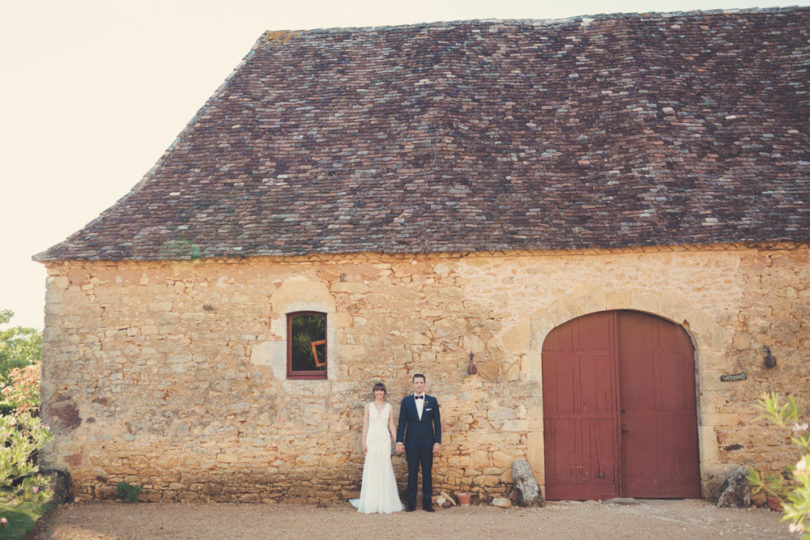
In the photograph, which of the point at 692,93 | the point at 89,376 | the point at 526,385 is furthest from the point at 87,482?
the point at 692,93

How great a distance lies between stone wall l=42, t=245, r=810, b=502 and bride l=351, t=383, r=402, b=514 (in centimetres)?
47

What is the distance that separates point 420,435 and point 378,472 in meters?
0.71

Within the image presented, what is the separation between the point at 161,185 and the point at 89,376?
121 inches

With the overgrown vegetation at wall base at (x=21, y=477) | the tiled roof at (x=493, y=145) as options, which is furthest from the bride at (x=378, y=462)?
the overgrown vegetation at wall base at (x=21, y=477)

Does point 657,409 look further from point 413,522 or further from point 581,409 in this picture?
point 413,522

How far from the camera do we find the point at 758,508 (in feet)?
26.2

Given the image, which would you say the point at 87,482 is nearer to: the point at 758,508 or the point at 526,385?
the point at 526,385

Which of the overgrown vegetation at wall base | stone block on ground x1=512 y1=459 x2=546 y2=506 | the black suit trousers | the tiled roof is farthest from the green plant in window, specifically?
the overgrown vegetation at wall base

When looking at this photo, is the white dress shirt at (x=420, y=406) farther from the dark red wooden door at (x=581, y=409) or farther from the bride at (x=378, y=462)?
the dark red wooden door at (x=581, y=409)

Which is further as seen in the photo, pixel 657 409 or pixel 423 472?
pixel 657 409

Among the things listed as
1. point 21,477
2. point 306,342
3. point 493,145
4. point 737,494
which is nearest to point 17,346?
point 21,477

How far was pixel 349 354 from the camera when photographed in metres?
8.76

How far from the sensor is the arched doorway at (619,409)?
8.57m

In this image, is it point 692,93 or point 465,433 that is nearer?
point 465,433
